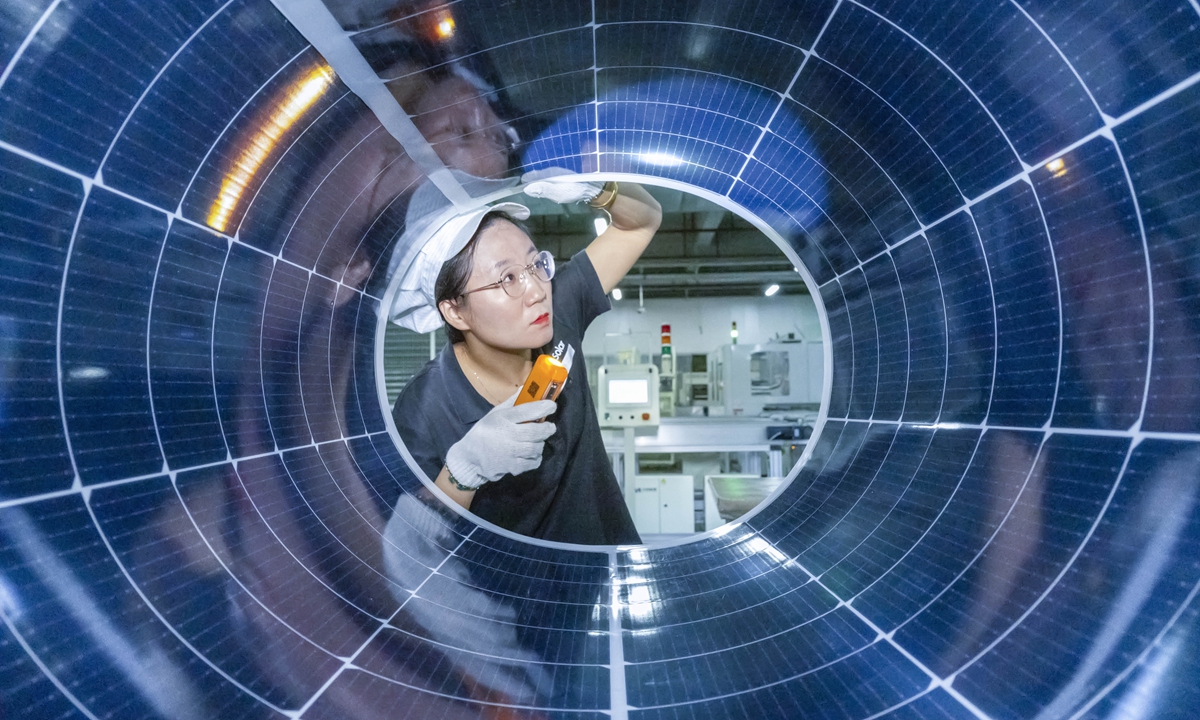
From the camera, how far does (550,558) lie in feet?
4.48

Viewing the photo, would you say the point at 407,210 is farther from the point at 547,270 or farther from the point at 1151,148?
the point at 1151,148

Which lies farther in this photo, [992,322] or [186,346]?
[992,322]

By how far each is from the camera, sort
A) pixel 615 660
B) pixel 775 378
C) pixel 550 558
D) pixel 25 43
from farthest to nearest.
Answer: pixel 775 378
pixel 550 558
pixel 615 660
pixel 25 43

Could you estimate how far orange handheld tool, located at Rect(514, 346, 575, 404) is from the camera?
162cm

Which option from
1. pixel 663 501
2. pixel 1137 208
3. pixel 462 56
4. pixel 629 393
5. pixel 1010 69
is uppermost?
pixel 462 56

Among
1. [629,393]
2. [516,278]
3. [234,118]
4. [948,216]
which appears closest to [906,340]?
[948,216]

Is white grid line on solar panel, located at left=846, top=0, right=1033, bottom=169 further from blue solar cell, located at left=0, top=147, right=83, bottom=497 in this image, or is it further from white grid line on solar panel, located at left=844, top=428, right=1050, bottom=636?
blue solar cell, located at left=0, top=147, right=83, bottom=497

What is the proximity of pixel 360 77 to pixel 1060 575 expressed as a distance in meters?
1.24

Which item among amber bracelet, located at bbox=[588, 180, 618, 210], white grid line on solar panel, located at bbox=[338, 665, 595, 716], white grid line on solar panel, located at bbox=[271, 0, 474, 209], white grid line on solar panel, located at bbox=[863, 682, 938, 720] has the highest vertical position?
amber bracelet, located at bbox=[588, 180, 618, 210]

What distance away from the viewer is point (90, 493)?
71 centimetres

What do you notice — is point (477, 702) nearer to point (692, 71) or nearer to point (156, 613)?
point (156, 613)

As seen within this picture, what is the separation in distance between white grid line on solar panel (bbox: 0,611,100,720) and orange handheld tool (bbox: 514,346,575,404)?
43.9 inches

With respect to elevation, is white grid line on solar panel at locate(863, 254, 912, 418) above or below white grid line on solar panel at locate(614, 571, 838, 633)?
above

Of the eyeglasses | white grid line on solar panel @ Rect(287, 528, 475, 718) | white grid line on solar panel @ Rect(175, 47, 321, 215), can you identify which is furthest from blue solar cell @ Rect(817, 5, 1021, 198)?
white grid line on solar panel @ Rect(287, 528, 475, 718)
